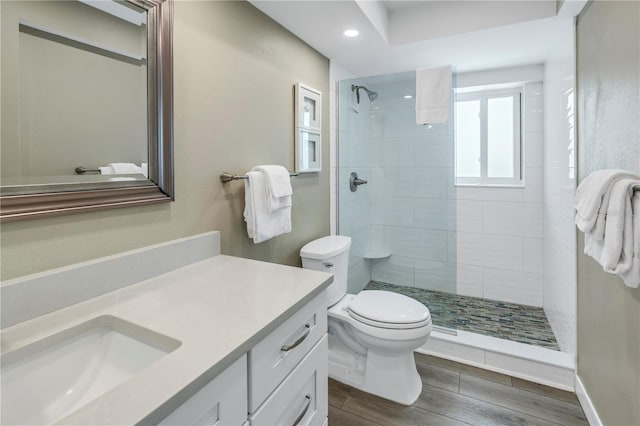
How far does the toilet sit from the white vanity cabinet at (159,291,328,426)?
2.20 ft

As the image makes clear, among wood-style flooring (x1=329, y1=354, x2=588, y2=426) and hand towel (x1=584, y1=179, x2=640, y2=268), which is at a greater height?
hand towel (x1=584, y1=179, x2=640, y2=268)

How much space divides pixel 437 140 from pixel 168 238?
1.91 meters

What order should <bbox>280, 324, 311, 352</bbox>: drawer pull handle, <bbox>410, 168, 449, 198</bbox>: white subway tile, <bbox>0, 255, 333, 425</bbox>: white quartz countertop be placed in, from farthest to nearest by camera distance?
1. <bbox>410, 168, 449, 198</bbox>: white subway tile
2. <bbox>280, 324, 311, 352</bbox>: drawer pull handle
3. <bbox>0, 255, 333, 425</bbox>: white quartz countertop

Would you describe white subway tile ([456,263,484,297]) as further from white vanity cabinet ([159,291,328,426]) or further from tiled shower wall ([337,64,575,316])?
white vanity cabinet ([159,291,328,426])

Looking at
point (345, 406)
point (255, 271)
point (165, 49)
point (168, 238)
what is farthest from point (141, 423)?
point (345, 406)

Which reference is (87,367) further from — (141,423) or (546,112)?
(546,112)

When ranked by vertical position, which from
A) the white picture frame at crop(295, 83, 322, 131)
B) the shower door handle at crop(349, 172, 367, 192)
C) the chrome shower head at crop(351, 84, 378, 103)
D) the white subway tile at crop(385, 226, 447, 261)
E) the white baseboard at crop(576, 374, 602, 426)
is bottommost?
the white baseboard at crop(576, 374, 602, 426)

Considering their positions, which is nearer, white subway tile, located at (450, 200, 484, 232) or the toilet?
the toilet

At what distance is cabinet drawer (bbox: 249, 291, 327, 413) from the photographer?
0.78 meters

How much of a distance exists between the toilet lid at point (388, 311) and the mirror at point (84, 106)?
3.89 feet

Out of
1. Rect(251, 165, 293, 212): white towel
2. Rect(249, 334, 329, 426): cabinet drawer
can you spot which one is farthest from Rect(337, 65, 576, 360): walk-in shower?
Rect(249, 334, 329, 426): cabinet drawer

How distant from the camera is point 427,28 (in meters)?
2.09

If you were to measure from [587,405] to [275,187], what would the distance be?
6.17ft

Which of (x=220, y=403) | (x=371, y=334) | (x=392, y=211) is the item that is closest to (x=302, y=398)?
(x=220, y=403)
